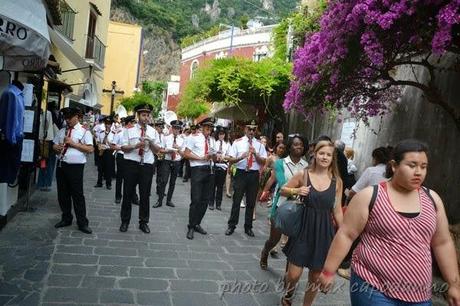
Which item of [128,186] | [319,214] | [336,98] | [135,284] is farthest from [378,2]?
[128,186]

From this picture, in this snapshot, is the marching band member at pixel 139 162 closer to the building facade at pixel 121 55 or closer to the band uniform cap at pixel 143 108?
the band uniform cap at pixel 143 108

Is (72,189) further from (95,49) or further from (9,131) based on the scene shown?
(95,49)

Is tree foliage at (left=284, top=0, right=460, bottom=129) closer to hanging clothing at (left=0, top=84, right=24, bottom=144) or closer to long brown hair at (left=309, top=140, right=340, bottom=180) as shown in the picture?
long brown hair at (left=309, top=140, right=340, bottom=180)

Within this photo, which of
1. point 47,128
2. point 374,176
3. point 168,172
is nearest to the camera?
point 374,176

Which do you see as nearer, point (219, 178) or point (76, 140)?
point (76, 140)

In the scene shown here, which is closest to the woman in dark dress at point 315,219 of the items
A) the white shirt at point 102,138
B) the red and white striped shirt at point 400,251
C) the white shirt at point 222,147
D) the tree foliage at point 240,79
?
the red and white striped shirt at point 400,251

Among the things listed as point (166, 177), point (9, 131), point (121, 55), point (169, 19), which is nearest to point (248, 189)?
point (166, 177)

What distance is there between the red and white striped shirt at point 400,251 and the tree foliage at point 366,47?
7.93 ft

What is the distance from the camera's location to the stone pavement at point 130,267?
15.3 feet

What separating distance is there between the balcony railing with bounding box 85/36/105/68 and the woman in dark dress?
743 inches

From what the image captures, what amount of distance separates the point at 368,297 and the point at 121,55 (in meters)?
39.8

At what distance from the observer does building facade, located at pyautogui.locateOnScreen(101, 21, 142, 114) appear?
3978 cm

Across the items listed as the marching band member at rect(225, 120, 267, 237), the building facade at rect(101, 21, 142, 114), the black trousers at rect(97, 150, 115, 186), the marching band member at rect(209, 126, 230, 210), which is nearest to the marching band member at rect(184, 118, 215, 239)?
the marching band member at rect(225, 120, 267, 237)

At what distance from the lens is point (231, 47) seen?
93.2 feet
